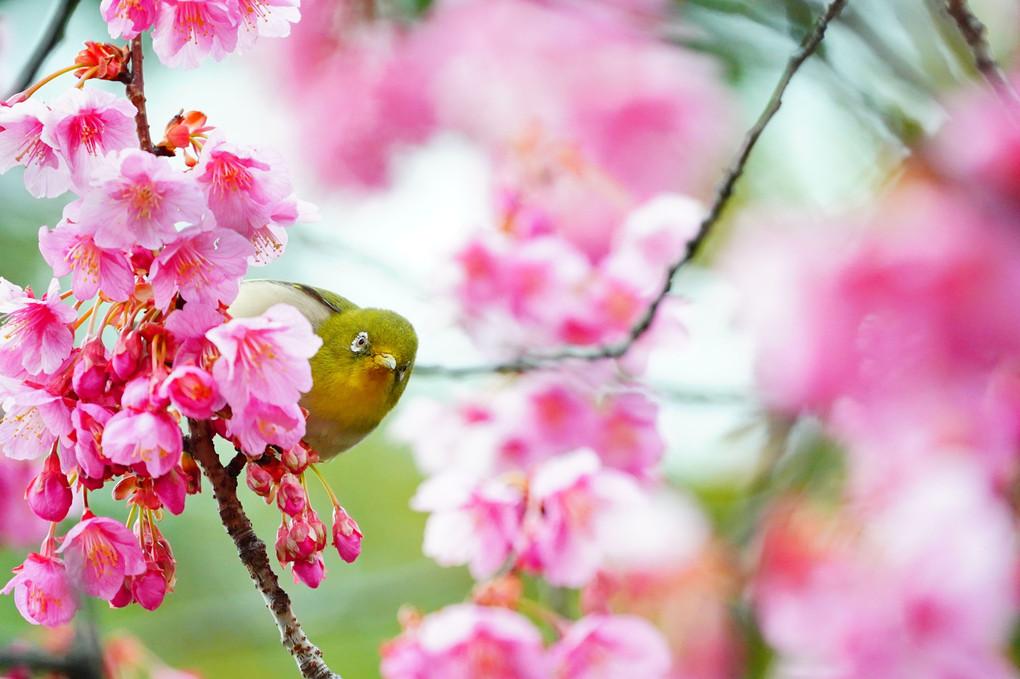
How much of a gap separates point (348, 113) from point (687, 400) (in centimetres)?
165

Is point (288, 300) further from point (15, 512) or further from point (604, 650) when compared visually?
point (15, 512)

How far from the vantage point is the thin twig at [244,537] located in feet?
2.88

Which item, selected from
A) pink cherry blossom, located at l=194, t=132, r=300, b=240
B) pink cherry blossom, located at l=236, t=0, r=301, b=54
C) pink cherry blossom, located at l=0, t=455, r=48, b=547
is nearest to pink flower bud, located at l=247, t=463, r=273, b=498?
pink cherry blossom, located at l=194, t=132, r=300, b=240

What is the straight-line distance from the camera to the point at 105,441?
2.53ft

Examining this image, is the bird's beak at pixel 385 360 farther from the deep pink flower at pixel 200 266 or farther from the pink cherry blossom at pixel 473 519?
the deep pink flower at pixel 200 266

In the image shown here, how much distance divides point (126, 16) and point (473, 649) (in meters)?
1.04

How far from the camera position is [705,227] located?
4.07 feet

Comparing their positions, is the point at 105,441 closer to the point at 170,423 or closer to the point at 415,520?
the point at 170,423

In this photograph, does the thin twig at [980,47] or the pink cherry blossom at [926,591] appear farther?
the pink cherry blossom at [926,591]

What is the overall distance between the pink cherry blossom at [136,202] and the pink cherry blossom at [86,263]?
1.1 inches

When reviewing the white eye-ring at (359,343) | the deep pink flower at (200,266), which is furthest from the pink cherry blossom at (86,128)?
the white eye-ring at (359,343)

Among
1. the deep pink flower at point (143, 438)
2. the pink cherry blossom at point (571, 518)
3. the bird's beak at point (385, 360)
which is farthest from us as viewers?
the pink cherry blossom at point (571, 518)

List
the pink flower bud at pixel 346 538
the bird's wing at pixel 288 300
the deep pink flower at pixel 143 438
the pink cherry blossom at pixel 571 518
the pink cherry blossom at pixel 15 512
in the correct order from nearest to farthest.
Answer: the deep pink flower at pixel 143 438, the pink flower bud at pixel 346 538, the bird's wing at pixel 288 300, the pink cherry blossom at pixel 571 518, the pink cherry blossom at pixel 15 512

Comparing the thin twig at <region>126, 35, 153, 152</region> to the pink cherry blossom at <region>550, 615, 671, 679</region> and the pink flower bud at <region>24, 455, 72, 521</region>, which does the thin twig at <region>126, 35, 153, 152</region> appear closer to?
the pink flower bud at <region>24, 455, 72, 521</region>
